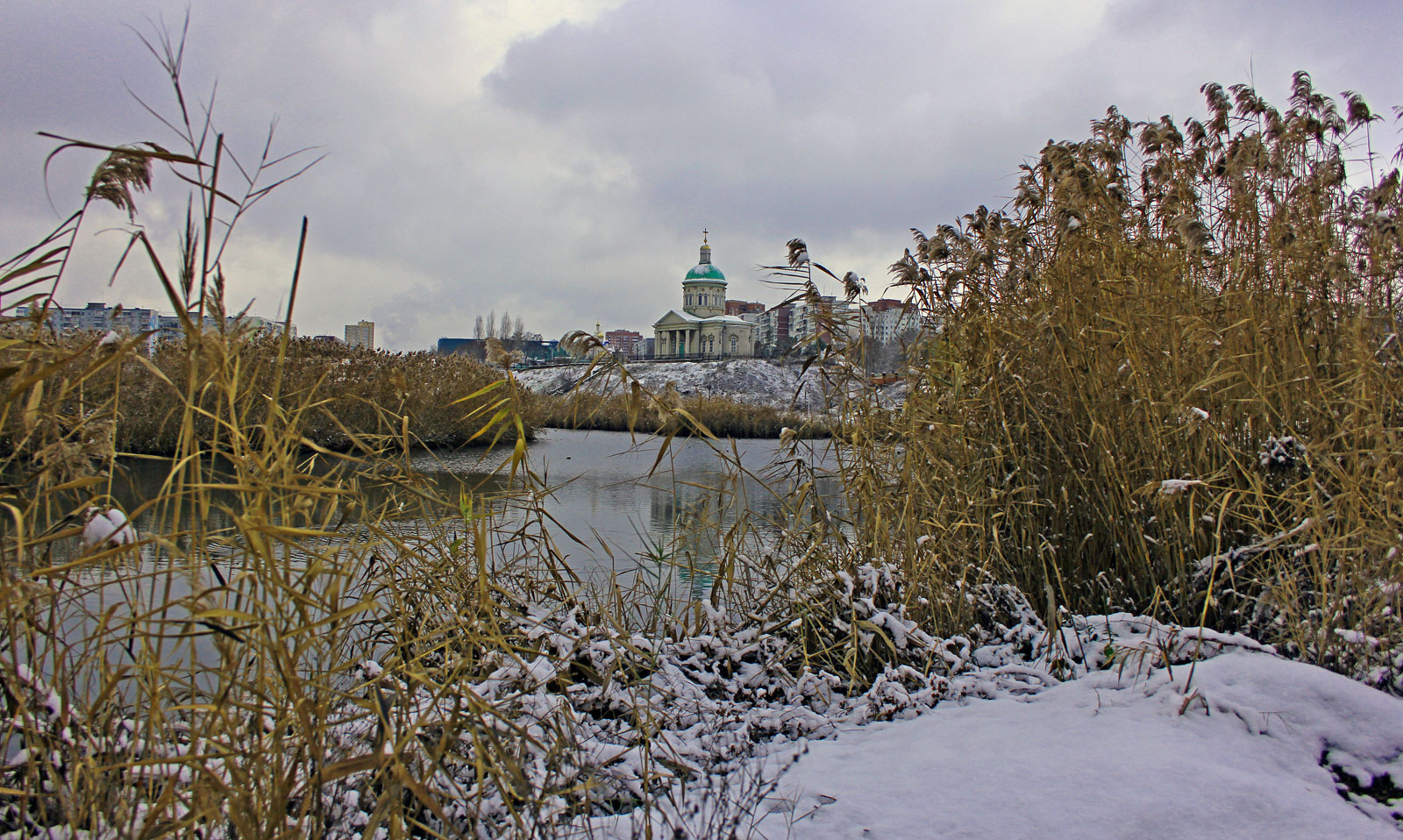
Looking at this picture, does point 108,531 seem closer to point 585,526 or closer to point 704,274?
point 585,526

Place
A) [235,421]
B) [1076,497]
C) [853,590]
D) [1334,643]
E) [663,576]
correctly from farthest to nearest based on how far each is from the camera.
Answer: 1. [663,576]
2. [1076,497]
3. [853,590]
4. [1334,643]
5. [235,421]

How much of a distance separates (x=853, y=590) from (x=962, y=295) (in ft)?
4.60

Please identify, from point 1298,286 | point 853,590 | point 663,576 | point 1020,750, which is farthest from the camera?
point 663,576

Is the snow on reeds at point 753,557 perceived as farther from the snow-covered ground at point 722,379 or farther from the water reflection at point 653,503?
the snow-covered ground at point 722,379

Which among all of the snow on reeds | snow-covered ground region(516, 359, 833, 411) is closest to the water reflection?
the snow on reeds

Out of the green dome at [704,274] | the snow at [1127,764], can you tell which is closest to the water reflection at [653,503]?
the snow at [1127,764]

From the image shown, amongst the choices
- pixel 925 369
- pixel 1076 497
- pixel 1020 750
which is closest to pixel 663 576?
pixel 925 369

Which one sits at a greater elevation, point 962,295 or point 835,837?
point 962,295

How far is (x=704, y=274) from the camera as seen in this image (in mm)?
82000

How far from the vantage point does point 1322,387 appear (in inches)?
83.8

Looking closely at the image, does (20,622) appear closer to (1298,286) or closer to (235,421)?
(235,421)

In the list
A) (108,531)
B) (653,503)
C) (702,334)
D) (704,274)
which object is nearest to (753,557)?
(108,531)

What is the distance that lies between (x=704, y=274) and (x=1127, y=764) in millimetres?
82263

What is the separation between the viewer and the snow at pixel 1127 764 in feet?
3.85
